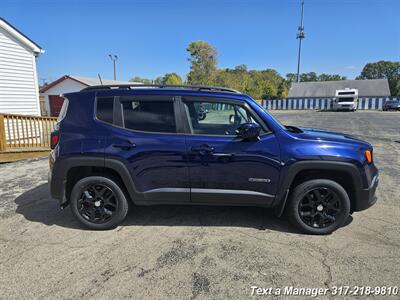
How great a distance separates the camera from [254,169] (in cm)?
343

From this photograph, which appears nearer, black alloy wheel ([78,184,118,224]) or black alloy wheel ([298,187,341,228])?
black alloy wheel ([298,187,341,228])

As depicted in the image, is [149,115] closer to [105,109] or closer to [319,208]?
[105,109]


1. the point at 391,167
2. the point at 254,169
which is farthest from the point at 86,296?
the point at 391,167

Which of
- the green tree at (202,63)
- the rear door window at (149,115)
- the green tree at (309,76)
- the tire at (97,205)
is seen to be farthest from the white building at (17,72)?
the green tree at (309,76)

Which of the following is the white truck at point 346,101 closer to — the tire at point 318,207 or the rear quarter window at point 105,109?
the tire at point 318,207

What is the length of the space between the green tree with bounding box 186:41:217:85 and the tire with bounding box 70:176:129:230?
44.9 meters

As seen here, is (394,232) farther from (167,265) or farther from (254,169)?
(167,265)

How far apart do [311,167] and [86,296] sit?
9.04 ft

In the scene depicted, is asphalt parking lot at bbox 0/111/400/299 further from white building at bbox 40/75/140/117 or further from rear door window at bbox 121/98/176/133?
white building at bbox 40/75/140/117

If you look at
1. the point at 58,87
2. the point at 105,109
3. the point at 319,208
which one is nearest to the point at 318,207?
the point at 319,208

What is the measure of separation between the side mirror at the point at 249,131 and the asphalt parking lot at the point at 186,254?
4.15ft

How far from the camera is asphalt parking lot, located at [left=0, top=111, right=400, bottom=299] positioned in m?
2.60

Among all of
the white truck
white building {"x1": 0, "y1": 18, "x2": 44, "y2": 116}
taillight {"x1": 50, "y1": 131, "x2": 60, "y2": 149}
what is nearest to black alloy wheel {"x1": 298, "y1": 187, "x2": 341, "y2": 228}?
taillight {"x1": 50, "y1": 131, "x2": 60, "y2": 149}

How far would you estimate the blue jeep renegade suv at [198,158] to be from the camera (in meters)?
3.40
